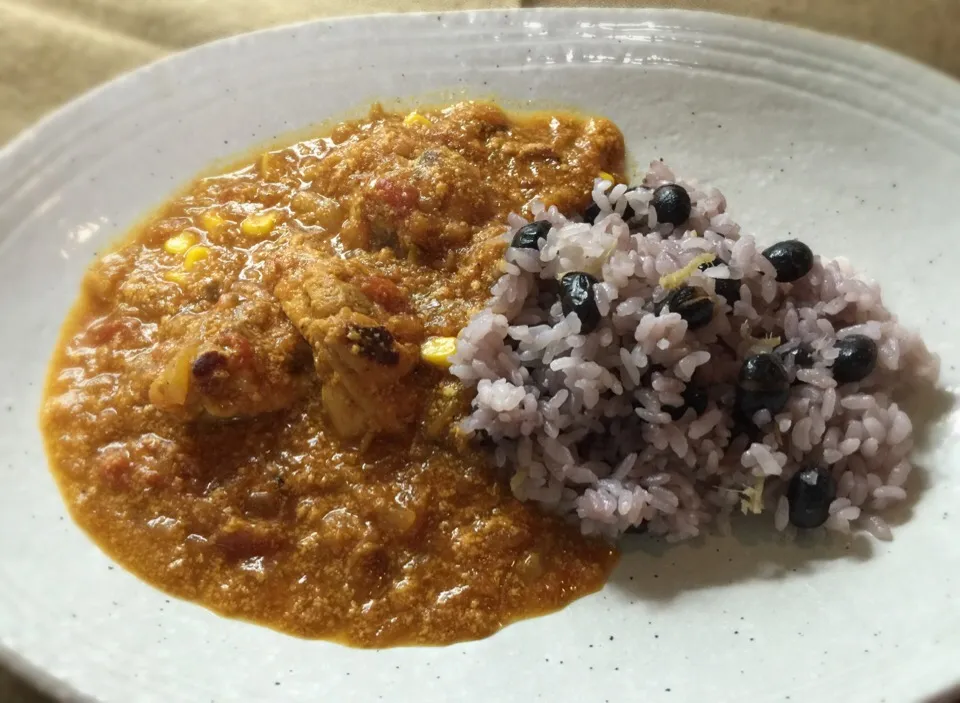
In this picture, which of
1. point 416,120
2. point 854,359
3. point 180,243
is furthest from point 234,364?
point 854,359

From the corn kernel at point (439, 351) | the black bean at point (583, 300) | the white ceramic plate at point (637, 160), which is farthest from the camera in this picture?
the corn kernel at point (439, 351)

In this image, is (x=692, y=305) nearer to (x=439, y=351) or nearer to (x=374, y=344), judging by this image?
(x=439, y=351)

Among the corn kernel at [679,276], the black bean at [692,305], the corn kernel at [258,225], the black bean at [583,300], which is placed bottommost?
the corn kernel at [258,225]

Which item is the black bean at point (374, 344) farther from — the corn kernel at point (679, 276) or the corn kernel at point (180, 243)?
the corn kernel at point (180, 243)

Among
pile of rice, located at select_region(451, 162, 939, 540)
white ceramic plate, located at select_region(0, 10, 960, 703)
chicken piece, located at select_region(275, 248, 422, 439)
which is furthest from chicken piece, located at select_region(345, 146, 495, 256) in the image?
white ceramic plate, located at select_region(0, 10, 960, 703)

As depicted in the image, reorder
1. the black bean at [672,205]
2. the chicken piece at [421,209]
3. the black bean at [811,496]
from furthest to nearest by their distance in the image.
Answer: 1. the chicken piece at [421,209]
2. the black bean at [672,205]
3. the black bean at [811,496]

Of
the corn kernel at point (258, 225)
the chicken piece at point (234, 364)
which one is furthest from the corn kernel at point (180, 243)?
the chicken piece at point (234, 364)

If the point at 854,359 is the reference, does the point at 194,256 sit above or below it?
below

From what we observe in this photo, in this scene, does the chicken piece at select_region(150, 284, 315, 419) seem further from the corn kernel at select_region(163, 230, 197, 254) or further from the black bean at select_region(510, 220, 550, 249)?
the black bean at select_region(510, 220, 550, 249)
